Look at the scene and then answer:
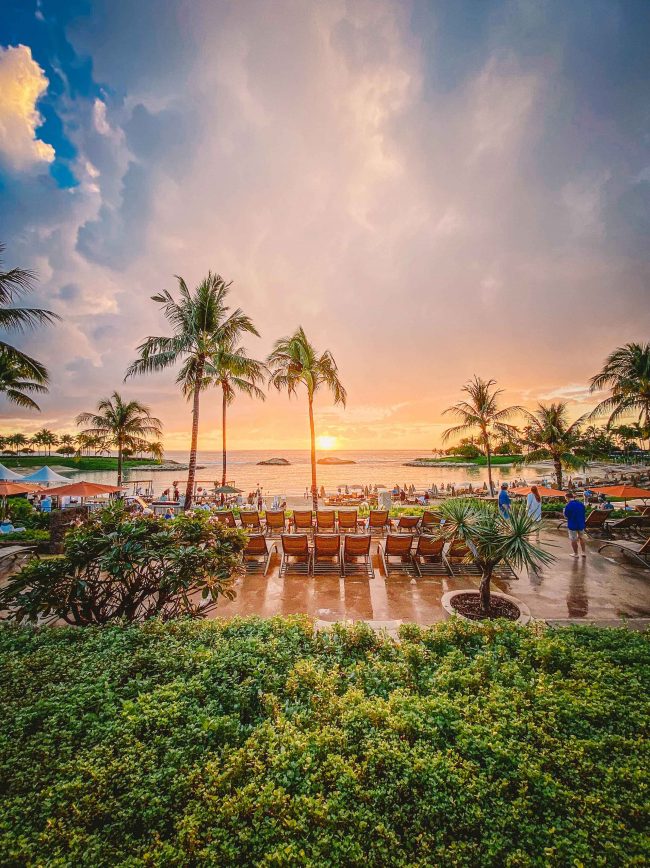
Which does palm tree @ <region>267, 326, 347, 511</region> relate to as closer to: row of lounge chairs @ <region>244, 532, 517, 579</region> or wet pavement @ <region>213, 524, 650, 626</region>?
row of lounge chairs @ <region>244, 532, 517, 579</region>

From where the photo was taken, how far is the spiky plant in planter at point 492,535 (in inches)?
183

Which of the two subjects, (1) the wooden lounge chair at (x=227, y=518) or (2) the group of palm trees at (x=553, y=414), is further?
(2) the group of palm trees at (x=553, y=414)

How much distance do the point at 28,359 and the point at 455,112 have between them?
63.7 ft

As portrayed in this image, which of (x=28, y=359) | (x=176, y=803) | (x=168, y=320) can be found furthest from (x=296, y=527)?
(x=28, y=359)

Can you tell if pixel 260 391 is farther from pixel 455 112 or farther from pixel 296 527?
pixel 455 112

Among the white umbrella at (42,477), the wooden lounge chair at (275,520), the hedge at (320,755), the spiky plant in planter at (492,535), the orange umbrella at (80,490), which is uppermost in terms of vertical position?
the white umbrella at (42,477)

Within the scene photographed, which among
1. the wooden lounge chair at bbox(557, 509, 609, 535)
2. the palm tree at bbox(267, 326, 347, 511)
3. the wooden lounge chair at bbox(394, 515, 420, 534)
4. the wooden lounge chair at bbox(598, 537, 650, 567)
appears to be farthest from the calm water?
the wooden lounge chair at bbox(598, 537, 650, 567)

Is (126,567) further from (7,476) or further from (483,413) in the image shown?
(483,413)

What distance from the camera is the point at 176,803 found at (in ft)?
6.05

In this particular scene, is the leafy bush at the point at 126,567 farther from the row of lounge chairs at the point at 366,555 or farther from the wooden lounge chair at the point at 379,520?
the wooden lounge chair at the point at 379,520

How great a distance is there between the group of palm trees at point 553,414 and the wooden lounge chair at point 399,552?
13.4 metres

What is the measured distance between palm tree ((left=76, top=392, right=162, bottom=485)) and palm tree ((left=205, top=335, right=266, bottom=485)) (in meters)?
11.3

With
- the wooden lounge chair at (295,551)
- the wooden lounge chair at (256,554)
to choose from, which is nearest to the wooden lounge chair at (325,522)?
the wooden lounge chair at (256,554)

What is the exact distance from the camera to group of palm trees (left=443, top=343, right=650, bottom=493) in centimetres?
1605
